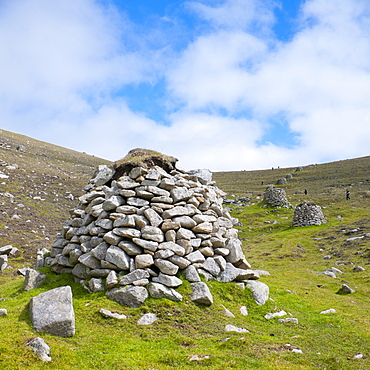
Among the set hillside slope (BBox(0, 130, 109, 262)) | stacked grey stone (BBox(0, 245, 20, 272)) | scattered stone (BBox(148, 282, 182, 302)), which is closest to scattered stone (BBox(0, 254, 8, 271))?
stacked grey stone (BBox(0, 245, 20, 272))

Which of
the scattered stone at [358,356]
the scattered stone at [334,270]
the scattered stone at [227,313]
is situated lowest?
the scattered stone at [334,270]

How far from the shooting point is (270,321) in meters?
11.6

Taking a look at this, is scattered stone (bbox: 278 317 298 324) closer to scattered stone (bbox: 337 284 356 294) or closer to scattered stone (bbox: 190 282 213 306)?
scattered stone (bbox: 190 282 213 306)

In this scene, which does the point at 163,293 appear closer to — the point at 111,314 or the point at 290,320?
the point at 111,314

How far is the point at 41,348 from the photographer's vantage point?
7.16m

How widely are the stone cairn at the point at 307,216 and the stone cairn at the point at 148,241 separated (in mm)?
34130

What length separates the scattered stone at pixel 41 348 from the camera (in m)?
7.01

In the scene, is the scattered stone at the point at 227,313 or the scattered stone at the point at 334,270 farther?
the scattered stone at the point at 334,270

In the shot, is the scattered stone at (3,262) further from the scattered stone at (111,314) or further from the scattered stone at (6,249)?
the scattered stone at (111,314)

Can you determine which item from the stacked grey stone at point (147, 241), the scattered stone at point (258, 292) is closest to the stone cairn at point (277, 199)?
the stacked grey stone at point (147, 241)

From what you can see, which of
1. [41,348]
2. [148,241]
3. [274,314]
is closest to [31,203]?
[148,241]

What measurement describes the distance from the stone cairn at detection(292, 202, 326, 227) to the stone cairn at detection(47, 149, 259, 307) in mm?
34130

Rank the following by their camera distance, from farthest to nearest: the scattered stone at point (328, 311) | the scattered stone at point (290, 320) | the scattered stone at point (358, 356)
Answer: the scattered stone at point (328, 311) < the scattered stone at point (290, 320) < the scattered stone at point (358, 356)

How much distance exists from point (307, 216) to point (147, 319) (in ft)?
134
